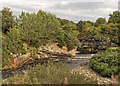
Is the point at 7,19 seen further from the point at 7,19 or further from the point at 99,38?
the point at 99,38

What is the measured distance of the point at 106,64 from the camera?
18375 mm

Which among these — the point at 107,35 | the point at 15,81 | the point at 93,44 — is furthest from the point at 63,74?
the point at 107,35

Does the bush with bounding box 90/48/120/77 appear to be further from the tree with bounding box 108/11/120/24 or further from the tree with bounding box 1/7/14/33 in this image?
the tree with bounding box 108/11/120/24

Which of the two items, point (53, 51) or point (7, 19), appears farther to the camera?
point (53, 51)

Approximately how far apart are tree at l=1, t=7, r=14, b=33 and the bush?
49.6 feet

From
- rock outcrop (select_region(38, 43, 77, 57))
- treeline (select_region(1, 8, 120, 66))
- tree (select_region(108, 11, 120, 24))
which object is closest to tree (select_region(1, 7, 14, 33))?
treeline (select_region(1, 8, 120, 66))

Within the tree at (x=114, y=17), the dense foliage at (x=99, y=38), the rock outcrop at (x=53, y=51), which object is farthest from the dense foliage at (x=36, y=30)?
the tree at (x=114, y=17)

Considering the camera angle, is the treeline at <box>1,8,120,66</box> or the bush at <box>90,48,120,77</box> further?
the treeline at <box>1,8,120,66</box>

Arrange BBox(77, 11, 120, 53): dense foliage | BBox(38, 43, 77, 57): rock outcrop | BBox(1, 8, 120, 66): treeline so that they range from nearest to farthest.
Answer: BBox(1, 8, 120, 66): treeline
BBox(38, 43, 77, 57): rock outcrop
BBox(77, 11, 120, 53): dense foliage

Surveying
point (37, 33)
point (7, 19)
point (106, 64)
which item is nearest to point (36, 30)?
point (37, 33)

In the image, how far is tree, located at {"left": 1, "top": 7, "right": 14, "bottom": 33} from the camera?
3276cm

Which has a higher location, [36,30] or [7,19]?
[7,19]

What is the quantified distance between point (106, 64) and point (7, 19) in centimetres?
1754

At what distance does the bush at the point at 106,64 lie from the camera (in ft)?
57.8
